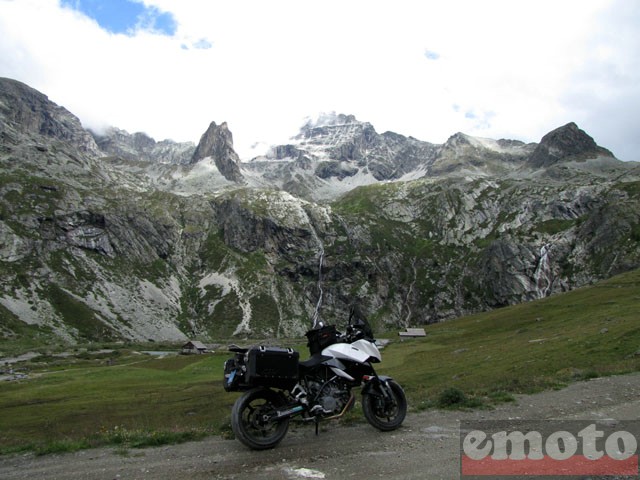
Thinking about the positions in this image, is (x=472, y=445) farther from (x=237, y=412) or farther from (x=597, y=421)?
(x=237, y=412)

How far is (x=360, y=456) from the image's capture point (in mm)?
10836

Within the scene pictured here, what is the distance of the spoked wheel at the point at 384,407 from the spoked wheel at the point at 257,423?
267 centimetres

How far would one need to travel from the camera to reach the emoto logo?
905cm

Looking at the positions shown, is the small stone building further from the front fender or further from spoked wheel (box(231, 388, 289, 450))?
A: spoked wheel (box(231, 388, 289, 450))

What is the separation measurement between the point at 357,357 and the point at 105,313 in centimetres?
21396

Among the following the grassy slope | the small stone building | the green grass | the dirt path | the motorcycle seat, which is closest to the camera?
the dirt path

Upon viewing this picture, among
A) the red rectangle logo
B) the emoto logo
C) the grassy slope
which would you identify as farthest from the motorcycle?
the red rectangle logo

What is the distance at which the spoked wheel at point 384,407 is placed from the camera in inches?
520

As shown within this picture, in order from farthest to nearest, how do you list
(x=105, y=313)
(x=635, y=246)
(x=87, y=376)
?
(x=105, y=313)
(x=635, y=246)
(x=87, y=376)

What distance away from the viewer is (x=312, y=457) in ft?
35.7

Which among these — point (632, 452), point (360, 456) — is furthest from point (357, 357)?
point (632, 452)

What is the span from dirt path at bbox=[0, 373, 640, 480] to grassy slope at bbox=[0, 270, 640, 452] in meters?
1.39

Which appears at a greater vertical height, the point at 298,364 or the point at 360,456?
the point at 298,364

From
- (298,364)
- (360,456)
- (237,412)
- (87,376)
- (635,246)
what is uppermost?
(635,246)
